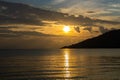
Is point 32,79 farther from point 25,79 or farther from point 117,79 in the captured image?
point 117,79

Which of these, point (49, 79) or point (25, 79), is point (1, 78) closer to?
point (25, 79)

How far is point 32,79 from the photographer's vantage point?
167ft

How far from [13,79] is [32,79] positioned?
3.78 metres

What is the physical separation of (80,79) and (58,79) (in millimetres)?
4173

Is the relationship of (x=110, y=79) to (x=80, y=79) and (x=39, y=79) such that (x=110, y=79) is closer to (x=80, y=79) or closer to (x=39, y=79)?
(x=80, y=79)

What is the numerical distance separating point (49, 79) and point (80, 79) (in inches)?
233

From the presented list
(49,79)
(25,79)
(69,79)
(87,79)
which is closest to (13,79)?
(25,79)

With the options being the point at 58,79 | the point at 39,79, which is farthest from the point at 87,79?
the point at 39,79

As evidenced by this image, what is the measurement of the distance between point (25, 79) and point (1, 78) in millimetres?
5022

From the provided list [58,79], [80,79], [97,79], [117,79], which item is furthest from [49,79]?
[117,79]

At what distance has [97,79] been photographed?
50.6 metres

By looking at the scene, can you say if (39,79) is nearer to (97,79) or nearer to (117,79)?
(97,79)

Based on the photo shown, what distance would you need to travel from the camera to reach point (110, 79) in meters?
49.4

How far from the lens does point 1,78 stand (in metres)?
52.2
